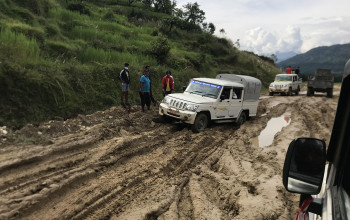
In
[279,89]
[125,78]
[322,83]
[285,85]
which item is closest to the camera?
[125,78]

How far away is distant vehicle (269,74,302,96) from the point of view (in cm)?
2220

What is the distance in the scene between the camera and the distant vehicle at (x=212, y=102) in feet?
30.3

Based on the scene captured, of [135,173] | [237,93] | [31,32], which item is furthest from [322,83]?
[135,173]

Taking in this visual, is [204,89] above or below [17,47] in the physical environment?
below

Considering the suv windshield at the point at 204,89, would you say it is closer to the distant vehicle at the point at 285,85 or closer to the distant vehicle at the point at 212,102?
the distant vehicle at the point at 212,102

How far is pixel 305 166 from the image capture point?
1637mm

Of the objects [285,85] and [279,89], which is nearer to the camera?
[285,85]

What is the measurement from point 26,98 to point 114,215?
606cm

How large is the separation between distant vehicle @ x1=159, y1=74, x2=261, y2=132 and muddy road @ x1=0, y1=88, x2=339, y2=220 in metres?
0.63

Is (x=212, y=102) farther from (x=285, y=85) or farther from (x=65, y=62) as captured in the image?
(x=285, y=85)

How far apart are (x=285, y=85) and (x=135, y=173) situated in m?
19.5

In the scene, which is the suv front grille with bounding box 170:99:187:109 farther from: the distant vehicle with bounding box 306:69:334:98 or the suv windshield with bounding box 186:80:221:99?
the distant vehicle with bounding box 306:69:334:98

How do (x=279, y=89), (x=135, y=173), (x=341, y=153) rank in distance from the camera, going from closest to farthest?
(x=341, y=153), (x=135, y=173), (x=279, y=89)

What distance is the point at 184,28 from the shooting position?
33125 millimetres
